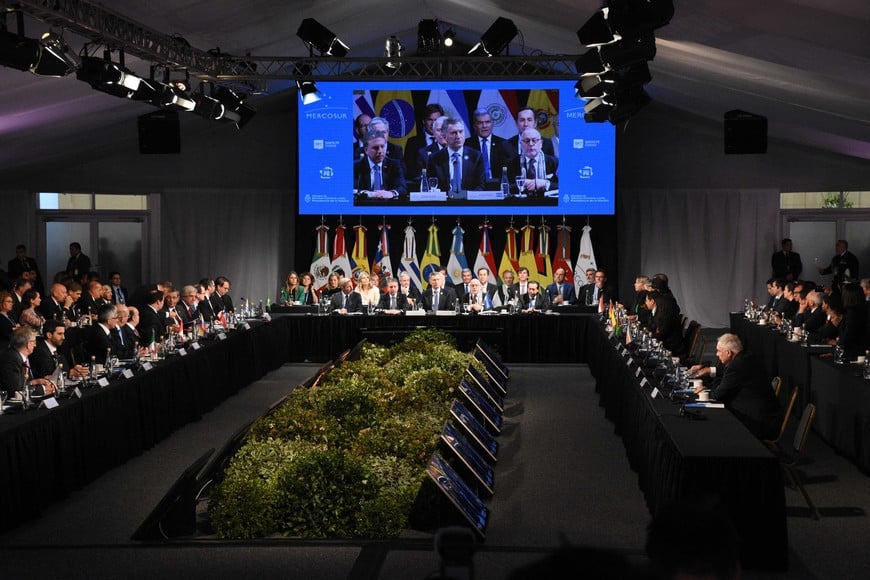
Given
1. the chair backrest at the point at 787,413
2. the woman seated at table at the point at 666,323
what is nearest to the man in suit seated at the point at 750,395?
the chair backrest at the point at 787,413

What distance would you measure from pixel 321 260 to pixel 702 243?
246 inches

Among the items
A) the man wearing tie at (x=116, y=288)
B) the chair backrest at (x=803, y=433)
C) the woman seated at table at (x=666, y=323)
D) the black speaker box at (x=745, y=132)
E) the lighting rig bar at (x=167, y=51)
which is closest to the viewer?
the chair backrest at (x=803, y=433)

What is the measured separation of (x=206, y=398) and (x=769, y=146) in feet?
36.4

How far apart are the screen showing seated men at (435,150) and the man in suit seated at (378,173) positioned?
15 mm

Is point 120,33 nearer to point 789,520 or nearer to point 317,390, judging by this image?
point 317,390

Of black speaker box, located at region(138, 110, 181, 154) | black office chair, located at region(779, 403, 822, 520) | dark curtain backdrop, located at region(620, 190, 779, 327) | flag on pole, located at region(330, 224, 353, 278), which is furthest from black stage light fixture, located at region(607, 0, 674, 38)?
dark curtain backdrop, located at region(620, 190, 779, 327)

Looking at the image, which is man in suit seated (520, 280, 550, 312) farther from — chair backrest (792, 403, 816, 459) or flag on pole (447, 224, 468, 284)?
chair backrest (792, 403, 816, 459)

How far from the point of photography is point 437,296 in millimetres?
14164

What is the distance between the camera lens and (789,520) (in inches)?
265

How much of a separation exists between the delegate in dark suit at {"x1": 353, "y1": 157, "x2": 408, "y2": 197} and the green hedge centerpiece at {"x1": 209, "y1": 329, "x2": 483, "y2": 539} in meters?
8.65

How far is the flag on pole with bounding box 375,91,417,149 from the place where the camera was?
1659cm

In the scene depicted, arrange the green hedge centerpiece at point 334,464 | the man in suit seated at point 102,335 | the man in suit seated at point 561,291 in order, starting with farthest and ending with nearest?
the man in suit seated at point 561,291
the man in suit seated at point 102,335
the green hedge centerpiece at point 334,464

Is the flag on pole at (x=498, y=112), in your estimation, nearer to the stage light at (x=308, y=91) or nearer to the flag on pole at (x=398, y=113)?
the flag on pole at (x=398, y=113)

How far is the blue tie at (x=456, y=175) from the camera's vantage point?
54.3 feet
